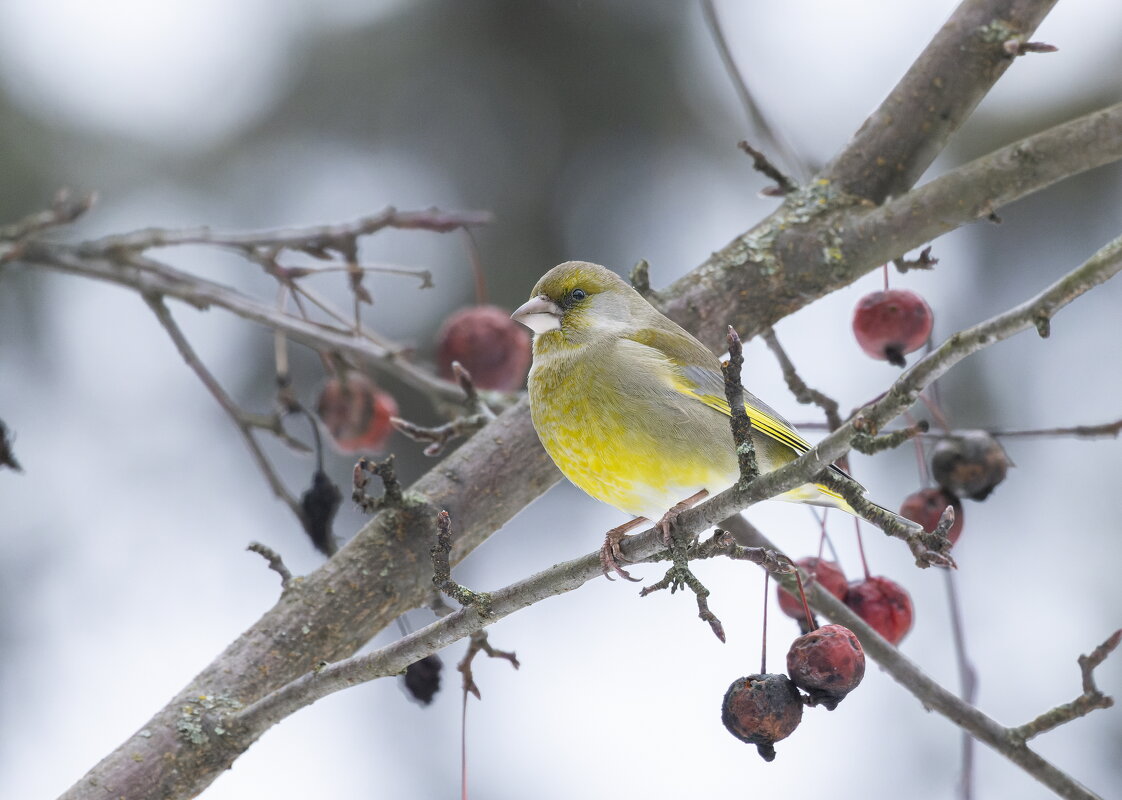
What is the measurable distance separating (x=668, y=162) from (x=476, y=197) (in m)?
1.09

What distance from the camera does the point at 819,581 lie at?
279 centimetres

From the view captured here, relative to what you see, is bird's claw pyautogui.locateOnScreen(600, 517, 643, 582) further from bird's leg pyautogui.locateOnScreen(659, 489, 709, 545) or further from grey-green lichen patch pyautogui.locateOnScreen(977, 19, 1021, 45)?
grey-green lichen patch pyautogui.locateOnScreen(977, 19, 1021, 45)

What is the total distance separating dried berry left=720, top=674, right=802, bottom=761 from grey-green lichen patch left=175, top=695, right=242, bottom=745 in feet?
3.16

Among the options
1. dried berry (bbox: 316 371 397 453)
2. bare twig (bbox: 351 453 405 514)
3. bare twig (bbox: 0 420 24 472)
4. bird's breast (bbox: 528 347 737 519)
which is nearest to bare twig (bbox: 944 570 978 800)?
bird's breast (bbox: 528 347 737 519)

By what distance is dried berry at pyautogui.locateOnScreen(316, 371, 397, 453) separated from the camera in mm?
3301

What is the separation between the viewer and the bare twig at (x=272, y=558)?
221 cm

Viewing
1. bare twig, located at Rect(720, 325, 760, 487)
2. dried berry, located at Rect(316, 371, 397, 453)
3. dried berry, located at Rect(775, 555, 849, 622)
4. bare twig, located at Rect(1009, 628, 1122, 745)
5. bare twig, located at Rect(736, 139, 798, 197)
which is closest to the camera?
bare twig, located at Rect(720, 325, 760, 487)

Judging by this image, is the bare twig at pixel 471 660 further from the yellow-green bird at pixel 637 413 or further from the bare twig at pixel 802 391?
the bare twig at pixel 802 391

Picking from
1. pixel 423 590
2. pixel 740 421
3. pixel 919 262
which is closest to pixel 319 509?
pixel 423 590

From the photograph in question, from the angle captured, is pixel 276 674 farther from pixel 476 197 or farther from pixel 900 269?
pixel 476 197

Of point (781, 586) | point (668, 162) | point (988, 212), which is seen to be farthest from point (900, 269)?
point (668, 162)

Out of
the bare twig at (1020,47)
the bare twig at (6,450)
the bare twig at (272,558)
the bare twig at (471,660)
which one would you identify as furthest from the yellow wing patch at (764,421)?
the bare twig at (6,450)

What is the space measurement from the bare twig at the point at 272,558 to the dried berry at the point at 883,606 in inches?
54.8

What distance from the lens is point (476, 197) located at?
19.8 feet
